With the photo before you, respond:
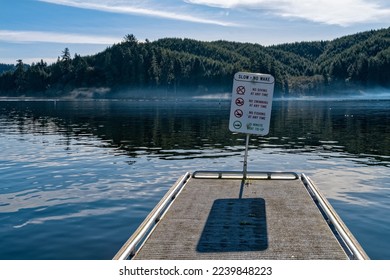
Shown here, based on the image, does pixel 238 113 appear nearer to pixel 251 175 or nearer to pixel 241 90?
pixel 241 90

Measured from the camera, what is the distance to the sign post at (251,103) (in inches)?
663

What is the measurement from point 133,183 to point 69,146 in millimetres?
18372

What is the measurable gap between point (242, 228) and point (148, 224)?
2.62m

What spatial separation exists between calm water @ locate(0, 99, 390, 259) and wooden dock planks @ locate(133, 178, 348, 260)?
274 cm

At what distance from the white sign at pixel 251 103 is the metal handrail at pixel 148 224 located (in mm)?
3427

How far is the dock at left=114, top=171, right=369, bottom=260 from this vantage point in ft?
33.3

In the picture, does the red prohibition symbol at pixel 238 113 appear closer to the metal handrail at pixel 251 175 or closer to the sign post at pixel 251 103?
the sign post at pixel 251 103

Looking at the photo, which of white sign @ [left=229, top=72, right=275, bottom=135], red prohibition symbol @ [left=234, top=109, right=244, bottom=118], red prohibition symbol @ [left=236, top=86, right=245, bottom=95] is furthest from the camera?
red prohibition symbol @ [left=234, top=109, right=244, bottom=118]

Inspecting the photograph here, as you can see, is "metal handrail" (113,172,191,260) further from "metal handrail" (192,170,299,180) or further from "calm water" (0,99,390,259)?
"calm water" (0,99,390,259)

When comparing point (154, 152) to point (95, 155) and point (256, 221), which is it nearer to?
point (95, 155)

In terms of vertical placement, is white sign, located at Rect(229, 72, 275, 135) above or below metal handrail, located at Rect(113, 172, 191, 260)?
above

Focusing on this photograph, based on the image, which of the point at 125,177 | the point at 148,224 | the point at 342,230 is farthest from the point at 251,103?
the point at 125,177

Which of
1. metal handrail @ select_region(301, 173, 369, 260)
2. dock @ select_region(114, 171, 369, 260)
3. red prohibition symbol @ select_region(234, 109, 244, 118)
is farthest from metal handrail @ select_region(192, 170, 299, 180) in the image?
red prohibition symbol @ select_region(234, 109, 244, 118)
